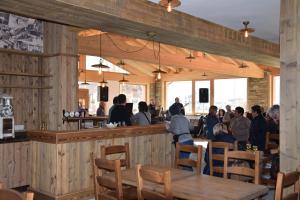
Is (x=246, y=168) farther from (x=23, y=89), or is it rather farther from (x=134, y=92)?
(x=134, y=92)

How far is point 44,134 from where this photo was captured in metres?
4.98

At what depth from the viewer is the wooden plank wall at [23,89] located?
6016 millimetres

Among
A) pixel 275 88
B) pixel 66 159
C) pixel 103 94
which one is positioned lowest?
pixel 66 159

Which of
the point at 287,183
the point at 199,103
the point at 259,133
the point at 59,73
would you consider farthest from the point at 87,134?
the point at 199,103

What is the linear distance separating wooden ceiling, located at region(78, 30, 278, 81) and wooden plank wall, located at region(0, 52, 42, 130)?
2.42 m

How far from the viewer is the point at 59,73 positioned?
624 cm

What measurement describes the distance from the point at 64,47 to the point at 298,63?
162 inches

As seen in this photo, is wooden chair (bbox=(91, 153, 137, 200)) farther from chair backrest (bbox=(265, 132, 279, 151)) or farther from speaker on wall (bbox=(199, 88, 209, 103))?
speaker on wall (bbox=(199, 88, 209, 103))

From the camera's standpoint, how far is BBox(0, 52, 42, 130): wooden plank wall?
6.02 meters

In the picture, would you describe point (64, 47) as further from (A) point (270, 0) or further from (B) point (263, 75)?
(B) point (263, 75)

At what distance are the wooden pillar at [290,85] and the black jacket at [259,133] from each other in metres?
2.74

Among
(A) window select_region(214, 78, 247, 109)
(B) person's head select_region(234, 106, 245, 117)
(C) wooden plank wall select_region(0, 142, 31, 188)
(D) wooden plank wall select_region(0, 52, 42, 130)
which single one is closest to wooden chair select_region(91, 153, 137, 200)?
(C) wooden plank wall select_region(0, 142, 31, 188)

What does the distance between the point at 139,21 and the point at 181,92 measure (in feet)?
43.1

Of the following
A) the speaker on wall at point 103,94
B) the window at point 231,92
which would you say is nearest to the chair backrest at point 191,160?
the speaker on wall at point 103,94
